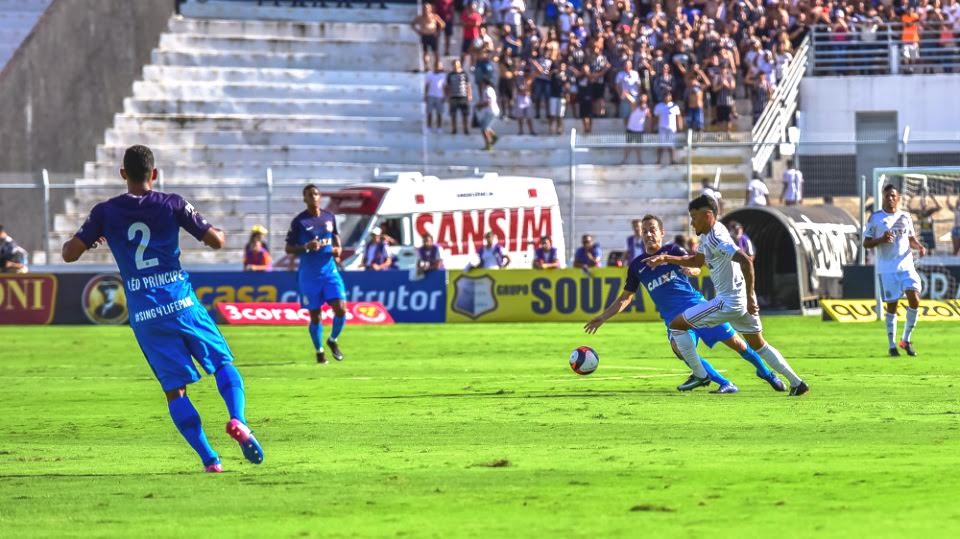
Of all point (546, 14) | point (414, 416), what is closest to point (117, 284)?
point (546, 14)

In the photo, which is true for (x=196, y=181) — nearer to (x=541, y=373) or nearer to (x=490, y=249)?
(x=490, y=249)

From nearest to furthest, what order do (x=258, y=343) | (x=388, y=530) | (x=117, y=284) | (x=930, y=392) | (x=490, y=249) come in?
(x=388, y=530)
(x=930, y=392)
(x=258, y=343)
(x=117, y=284)
(x=490, y=249)

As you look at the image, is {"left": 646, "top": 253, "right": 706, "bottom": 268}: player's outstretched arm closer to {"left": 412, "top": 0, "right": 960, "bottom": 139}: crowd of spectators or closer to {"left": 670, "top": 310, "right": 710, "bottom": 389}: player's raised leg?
{"left": 670, "top": 310, "right": 710, "bottom": 389}: player's raised leg

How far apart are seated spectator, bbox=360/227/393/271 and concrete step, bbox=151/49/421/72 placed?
1185 cm

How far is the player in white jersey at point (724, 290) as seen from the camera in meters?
15.2

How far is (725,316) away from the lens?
15344mm

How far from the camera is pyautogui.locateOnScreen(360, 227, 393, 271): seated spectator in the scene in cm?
3422

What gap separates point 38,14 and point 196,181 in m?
7.15

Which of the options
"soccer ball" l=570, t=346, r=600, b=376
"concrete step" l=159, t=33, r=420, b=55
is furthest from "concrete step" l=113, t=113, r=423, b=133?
"soccer ball" l=570, t=346, r=600, b=376

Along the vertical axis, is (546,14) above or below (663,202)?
above

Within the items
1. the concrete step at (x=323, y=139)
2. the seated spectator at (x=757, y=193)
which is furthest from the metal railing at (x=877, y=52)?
the concrete step at (x=323, y=139)

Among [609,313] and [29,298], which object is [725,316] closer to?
[609,313]

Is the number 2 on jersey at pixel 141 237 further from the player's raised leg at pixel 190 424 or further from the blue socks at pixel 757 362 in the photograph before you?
the blue socks at pixel 757 362

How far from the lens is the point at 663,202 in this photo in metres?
39.7
